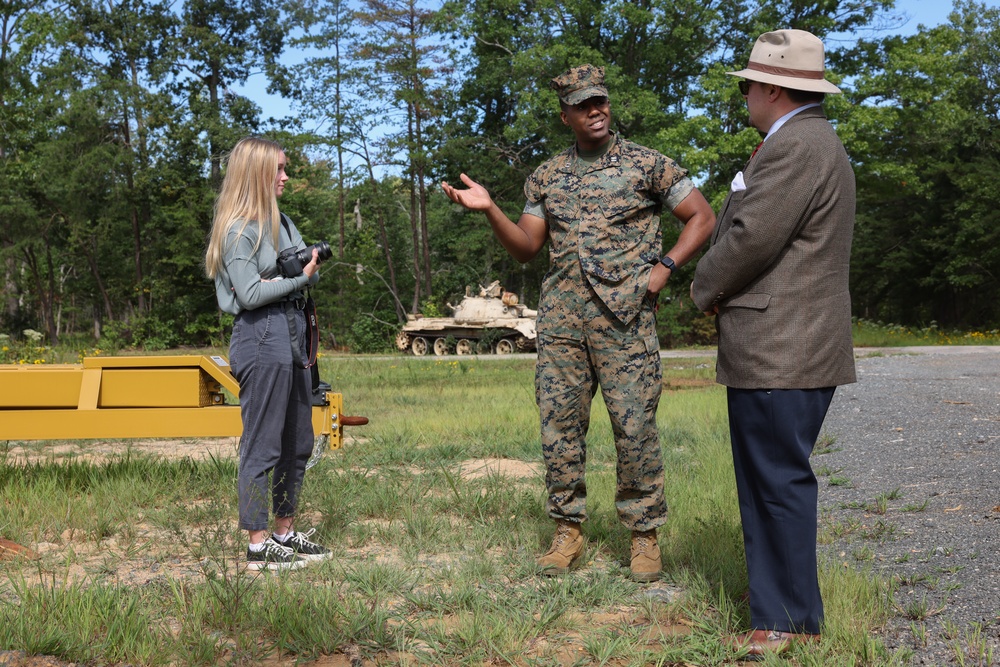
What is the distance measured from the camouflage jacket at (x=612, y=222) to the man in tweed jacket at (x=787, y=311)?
0.91m

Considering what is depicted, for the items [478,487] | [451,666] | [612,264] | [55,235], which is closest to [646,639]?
[451,666]

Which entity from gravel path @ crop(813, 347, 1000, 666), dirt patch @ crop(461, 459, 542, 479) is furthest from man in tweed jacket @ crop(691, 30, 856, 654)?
dirt patch @ crop(461, 459, 542, 479)

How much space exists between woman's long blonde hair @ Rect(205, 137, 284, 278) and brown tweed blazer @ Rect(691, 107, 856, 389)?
6.90ft

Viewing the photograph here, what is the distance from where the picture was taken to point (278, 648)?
308 centimetres

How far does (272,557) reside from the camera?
4.02 metres

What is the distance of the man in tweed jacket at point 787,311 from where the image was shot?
9.39 ft

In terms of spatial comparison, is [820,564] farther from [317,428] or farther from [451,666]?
[317,428]

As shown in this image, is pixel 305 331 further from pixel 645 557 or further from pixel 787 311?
pixel 787 311

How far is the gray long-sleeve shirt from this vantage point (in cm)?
397

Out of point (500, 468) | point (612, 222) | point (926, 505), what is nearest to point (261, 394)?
point (612, 222)

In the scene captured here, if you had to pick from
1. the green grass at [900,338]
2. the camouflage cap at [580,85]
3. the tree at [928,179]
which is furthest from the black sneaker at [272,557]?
the tree at [928,179]

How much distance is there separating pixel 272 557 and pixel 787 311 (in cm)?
242

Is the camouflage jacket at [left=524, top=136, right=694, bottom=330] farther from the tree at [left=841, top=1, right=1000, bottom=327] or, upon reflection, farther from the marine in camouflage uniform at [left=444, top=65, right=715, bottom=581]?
the tree at [left=841, top=1, right=1000, bottom=327]

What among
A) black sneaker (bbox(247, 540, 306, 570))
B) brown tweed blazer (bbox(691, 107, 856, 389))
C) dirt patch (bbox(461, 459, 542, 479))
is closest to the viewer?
brown tweed blazer (bbox(691, 107, 856, 389))
